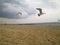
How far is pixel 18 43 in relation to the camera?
1898 millimetres

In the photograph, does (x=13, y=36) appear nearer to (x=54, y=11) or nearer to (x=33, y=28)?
(x=33, y=28)

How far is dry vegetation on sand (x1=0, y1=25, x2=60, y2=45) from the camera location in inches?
75.3

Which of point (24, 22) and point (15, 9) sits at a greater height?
point (15, 9)

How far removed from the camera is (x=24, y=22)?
6.98 feet

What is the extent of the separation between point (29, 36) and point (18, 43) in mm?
192

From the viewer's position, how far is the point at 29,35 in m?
2.00

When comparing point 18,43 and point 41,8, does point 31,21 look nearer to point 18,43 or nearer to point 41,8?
point 41,8

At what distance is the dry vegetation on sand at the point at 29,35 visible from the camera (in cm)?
191

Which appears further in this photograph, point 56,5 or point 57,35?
point 56,5

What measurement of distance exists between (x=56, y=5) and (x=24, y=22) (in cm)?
55

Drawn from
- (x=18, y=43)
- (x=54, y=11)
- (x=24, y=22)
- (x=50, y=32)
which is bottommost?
(x=18, y=43)

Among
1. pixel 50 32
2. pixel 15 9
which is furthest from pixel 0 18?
pixel 50 32

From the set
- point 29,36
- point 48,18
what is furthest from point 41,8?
point 29,36

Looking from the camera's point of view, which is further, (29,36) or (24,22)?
(24,22)
